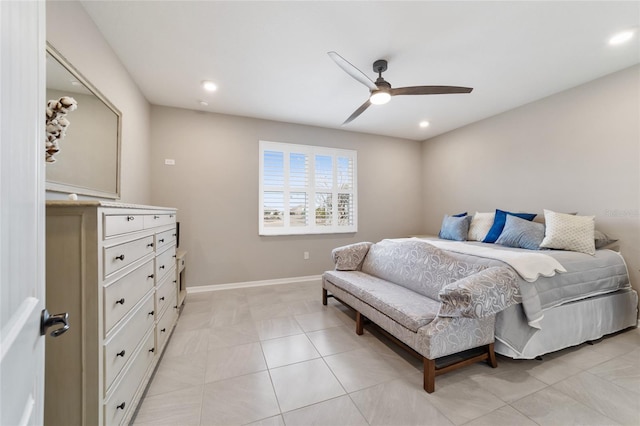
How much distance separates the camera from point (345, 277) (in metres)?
2.65

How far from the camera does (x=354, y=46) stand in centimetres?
216

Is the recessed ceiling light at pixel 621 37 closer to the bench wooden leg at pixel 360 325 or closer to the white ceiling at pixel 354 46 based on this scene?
the white ceiling at pixel 354 46

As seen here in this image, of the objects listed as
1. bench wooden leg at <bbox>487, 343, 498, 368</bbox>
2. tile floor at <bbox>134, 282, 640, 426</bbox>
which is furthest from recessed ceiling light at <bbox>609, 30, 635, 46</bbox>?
bench wooden leg at <bbox>487, 343, 498, 368</bbox>

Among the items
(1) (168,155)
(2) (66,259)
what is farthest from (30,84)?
(1) (168,155)

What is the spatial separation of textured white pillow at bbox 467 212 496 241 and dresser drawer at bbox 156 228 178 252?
3.73m

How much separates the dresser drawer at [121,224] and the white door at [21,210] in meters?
0.56

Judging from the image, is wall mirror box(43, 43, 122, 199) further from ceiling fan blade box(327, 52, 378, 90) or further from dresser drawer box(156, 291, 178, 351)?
ceiling fan blade box(327, 52, 378, 90)

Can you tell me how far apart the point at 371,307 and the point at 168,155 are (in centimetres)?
328

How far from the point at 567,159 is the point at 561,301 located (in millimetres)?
1971

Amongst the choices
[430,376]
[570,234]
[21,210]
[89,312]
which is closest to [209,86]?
[89,312]

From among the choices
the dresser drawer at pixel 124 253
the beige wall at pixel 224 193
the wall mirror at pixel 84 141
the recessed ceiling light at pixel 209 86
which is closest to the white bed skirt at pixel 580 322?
the dresser drawer at pixel 124 253

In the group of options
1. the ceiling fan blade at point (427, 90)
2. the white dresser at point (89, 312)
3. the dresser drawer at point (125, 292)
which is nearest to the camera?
the white dresser at point (89, 312)

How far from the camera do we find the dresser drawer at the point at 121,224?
3.65 ft

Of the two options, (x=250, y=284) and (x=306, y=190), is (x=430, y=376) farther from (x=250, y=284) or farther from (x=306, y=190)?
(x=306, y=190)
